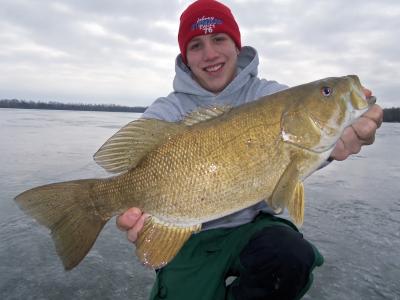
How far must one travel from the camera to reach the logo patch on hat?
350 cm

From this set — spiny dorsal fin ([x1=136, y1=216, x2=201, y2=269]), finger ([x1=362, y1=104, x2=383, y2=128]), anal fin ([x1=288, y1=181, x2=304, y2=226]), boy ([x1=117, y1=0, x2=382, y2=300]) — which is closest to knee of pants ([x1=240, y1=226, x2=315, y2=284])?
boy ([x1=117, y1=0, x2=382, y2=300])

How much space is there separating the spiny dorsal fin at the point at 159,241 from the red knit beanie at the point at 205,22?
6.37ft

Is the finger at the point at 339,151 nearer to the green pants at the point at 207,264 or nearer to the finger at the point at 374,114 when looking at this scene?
the finger at the point at 374,114

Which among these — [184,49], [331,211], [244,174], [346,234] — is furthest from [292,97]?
[331,211]

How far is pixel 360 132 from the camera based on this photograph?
2.41 m

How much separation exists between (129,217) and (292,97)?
1.32 metres

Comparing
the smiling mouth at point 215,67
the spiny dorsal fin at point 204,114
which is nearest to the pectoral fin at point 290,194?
the spiny dorsal fin at point 204,114

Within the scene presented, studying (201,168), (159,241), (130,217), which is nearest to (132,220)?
(130,217)

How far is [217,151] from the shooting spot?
229 cm

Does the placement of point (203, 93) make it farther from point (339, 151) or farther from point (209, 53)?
point (339, 151)

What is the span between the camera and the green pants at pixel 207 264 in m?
2.99

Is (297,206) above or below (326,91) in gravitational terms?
below

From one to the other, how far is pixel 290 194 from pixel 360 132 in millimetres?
654

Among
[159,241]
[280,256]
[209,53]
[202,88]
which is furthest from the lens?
[202,88]
